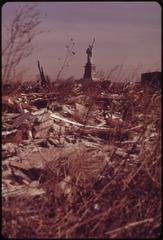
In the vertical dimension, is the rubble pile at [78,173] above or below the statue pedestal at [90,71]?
below

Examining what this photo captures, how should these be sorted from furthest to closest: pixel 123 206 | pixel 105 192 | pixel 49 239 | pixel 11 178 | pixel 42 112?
pixel 42 112, pixel 11 178, pixel 105 192, pixel 123 206, pixel 49 239

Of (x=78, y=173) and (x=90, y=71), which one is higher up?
(x=90, y=71)

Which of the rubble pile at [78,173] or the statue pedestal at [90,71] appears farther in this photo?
the statue pedestal at [90,71]

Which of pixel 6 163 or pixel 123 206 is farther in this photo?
pixel 6 163

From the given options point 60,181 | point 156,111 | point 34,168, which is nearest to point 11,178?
point 34,168

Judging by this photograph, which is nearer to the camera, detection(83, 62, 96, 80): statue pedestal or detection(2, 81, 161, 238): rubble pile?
detection(2, 81, 161, 238): rubble pile

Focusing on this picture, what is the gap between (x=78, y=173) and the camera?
303cm

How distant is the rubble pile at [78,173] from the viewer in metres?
2.50

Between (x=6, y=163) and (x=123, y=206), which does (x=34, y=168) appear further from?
(x=123, y=206)

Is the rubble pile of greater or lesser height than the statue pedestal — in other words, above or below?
below

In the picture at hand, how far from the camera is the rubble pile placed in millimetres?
2498

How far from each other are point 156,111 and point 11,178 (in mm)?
1235

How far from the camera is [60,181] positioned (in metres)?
2.96

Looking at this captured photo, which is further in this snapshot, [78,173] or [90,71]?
[90,71]
